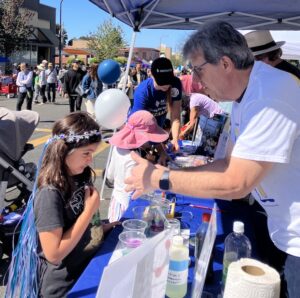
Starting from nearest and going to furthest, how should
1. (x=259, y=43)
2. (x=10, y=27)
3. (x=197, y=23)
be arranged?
(x=259, y=43) < (x=197, y=23) < (x=10, y=27)

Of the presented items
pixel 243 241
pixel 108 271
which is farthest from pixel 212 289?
pixel 108 271

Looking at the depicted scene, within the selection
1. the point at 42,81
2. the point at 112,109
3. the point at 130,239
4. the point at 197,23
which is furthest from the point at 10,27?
the point at 130,239

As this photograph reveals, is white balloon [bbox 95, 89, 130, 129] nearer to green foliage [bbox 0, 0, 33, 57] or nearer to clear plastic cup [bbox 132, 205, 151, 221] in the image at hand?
clear plastic cup [bbox 132, 205, 151, 221]

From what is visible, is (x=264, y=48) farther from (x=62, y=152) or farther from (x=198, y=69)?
(x=62, y=152)

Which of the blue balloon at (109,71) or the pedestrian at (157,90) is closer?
the pedestrian at (157,90)

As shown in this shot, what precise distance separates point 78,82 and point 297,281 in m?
→ 9.31

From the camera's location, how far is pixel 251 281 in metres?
0.95

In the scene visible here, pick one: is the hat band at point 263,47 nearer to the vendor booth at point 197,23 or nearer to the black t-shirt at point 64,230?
the vendor booth at point 197,23

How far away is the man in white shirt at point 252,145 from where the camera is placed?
118 centimetres

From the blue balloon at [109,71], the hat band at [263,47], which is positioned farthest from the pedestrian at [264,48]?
the blue balloon at [109,71]

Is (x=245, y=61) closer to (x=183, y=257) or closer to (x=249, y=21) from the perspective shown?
(x=183, y=257)

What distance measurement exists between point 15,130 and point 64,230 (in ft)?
5.94

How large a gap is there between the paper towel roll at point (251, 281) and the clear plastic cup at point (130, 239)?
59 centimetres

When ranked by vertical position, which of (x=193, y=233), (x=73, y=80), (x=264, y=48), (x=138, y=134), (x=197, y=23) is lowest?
(x=193, y=233)
